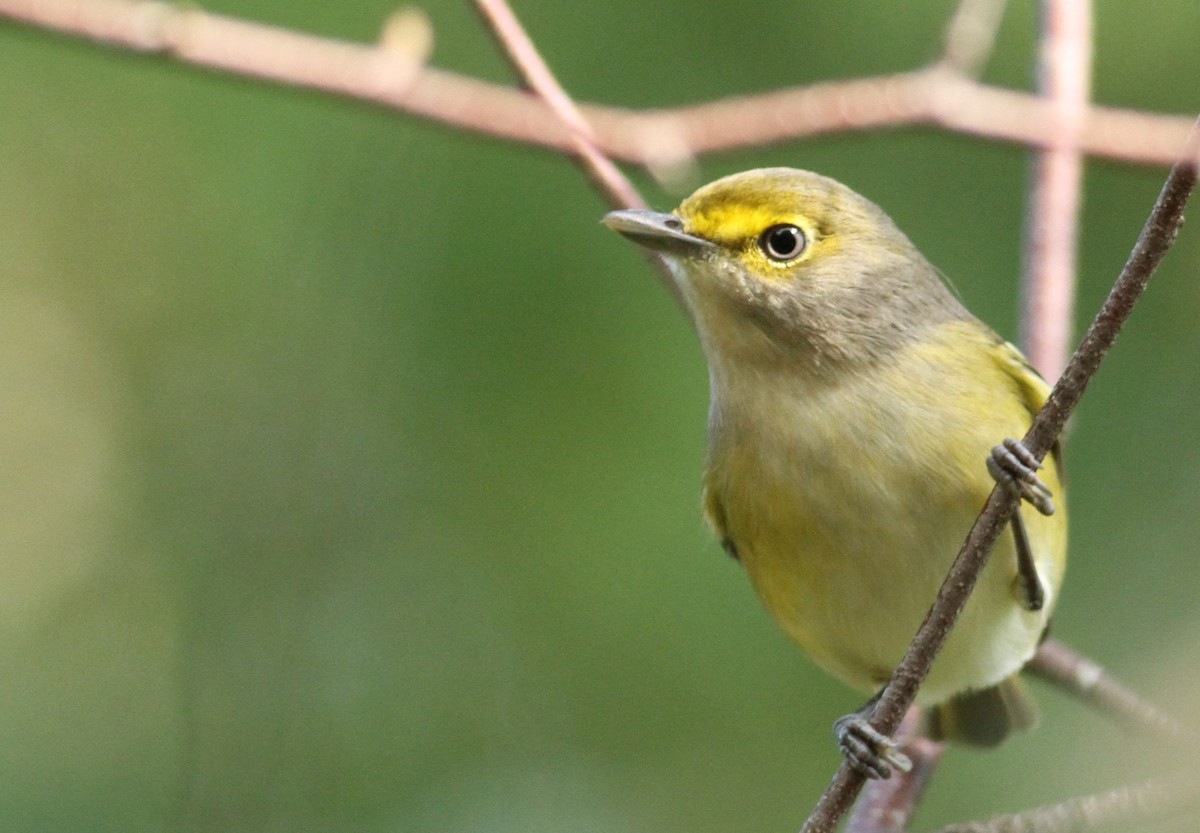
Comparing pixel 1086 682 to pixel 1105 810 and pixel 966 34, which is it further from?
pixel 966 34

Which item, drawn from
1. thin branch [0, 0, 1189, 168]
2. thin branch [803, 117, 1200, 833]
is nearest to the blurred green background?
thin branch [0, 0, 1189, 168]

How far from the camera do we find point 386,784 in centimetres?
518

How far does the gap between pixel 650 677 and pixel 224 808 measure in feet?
4.95

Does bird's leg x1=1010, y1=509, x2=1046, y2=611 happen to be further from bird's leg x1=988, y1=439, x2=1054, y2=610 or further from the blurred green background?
the blurred green background

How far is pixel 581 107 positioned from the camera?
3926 millimetres

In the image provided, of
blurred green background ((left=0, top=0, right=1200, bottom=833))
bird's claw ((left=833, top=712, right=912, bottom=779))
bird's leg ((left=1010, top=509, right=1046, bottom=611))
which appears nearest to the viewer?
bird's claw ((left=833, top=712, right=912, bottom=779))

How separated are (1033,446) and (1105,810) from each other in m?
0.61

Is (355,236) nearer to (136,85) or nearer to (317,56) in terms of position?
(136,85)

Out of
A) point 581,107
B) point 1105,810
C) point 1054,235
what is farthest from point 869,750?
point 581,107

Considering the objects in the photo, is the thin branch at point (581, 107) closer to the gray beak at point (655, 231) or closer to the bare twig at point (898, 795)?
the gray beak at point (655, 231)

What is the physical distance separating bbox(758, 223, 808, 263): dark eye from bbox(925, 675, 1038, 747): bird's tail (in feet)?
4.56

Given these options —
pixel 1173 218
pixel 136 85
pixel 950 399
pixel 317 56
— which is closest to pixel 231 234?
pixel 136 85

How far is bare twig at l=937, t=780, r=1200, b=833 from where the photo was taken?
197 cm

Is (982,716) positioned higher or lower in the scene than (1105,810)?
higher
